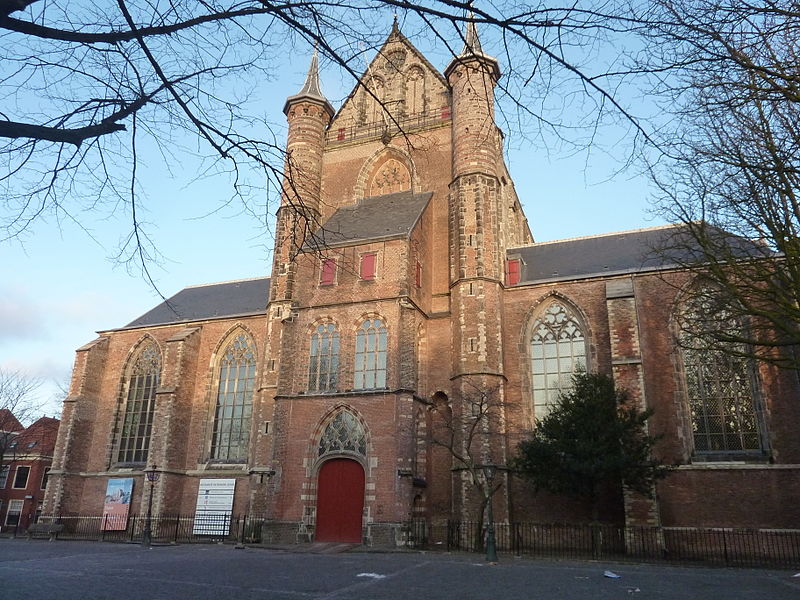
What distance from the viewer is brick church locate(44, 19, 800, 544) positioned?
60.8ft

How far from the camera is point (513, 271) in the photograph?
23.1 meters

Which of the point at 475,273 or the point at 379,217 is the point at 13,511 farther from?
the point at 475,273

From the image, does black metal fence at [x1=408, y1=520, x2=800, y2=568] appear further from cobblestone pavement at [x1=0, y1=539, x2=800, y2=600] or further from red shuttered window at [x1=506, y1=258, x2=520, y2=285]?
red shuttered window at [x1=506, y1=258, x2=520, y2=285]

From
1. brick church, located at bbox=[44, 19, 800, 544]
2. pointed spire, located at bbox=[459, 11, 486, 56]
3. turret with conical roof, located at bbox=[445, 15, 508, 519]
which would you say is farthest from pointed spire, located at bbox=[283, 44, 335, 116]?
pointed spire, located at bbox=[459, 11, 486, 56]

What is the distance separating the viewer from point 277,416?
68.7 feet

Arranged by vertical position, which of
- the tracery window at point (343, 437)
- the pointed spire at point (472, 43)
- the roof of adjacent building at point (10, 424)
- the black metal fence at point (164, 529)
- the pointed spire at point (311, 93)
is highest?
the pointed spire at point (311, 93)

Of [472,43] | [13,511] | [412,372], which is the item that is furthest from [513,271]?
[13,511]

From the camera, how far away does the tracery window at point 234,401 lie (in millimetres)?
25641

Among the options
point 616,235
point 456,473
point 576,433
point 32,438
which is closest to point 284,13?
point 576,433

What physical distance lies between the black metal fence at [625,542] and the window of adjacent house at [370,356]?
4785mm

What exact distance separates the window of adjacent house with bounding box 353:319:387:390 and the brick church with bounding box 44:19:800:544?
77 mm

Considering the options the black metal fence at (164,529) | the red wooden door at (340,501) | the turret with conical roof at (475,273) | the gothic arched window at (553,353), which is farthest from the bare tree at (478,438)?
the black metal fence at (164,529)

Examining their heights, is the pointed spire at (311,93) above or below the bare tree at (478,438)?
above

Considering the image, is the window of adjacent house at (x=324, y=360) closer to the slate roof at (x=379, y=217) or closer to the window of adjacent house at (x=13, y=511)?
the slate roof at (x=379, y=217)
